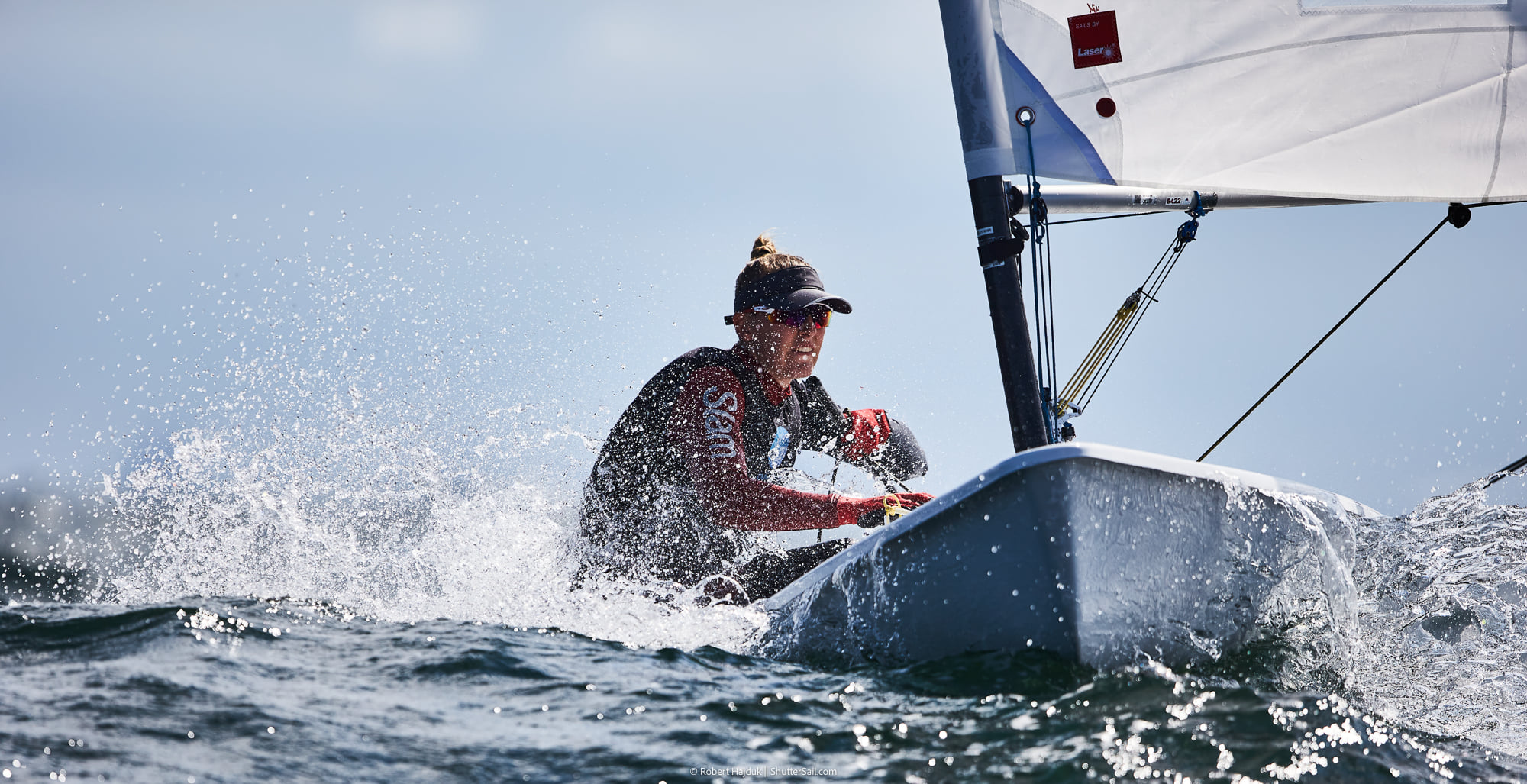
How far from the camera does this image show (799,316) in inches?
142

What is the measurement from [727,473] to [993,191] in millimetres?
1878

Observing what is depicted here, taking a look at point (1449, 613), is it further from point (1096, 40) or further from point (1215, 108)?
point (1096, 40)

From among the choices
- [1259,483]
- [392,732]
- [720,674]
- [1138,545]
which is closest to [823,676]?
[720,674]

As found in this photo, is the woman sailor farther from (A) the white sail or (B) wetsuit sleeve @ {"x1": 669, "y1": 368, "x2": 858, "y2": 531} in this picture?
(A) the white sail

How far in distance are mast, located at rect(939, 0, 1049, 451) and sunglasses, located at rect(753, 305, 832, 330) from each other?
961 millimetres

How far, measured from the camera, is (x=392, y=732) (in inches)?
72.9

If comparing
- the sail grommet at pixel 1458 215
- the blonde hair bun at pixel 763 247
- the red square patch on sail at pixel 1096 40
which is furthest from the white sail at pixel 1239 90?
the blonde hair bun at pixel 763 247

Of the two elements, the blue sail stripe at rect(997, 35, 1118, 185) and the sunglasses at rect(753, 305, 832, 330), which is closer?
the sunglasses at rect(753, 305, 832, 330)

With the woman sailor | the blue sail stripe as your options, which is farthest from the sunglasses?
the blue sail stripe

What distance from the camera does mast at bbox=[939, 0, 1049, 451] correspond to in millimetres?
4148

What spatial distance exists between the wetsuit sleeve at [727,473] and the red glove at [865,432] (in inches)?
43.9

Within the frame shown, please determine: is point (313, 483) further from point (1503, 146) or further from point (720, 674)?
point (1503, 146)

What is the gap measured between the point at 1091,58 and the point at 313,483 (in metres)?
4.40

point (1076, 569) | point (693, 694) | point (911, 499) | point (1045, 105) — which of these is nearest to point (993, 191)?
point (1045, 105)
